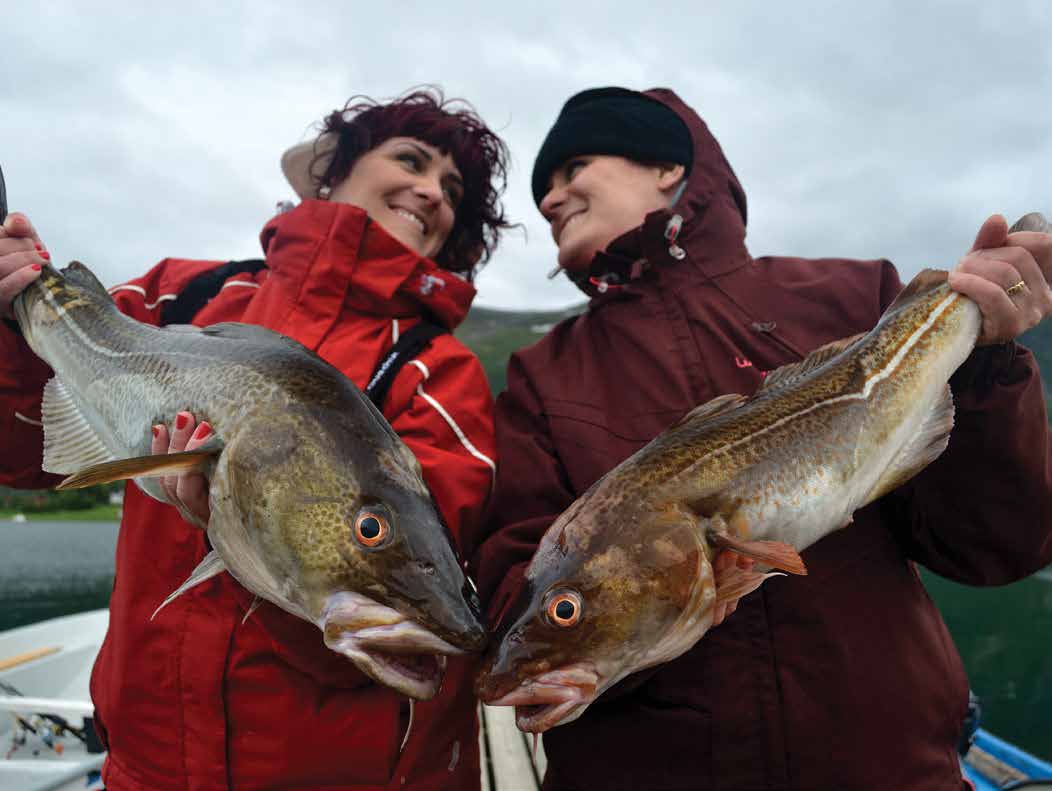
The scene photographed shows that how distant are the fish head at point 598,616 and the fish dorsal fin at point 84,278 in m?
2.37

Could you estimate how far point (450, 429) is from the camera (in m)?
3.00

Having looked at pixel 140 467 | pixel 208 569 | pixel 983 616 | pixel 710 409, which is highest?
pixel 710 409

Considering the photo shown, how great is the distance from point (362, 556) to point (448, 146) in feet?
8.99

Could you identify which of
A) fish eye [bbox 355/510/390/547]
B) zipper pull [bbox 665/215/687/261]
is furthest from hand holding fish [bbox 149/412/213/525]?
zipper pull [bbox 665/215/687/261]

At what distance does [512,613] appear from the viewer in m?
2.13

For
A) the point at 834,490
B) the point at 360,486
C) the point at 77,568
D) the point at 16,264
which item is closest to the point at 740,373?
the point at 834,490

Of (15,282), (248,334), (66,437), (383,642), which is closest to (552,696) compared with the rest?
(383,642)

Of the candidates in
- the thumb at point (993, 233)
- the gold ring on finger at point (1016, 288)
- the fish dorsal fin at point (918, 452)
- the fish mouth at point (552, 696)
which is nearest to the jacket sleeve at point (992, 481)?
the fish dorsal fin at point (918, 452)

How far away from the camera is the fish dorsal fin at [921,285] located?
2.72 m

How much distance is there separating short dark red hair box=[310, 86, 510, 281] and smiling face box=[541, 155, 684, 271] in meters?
0.64

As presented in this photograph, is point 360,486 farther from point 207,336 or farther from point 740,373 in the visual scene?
point 740,373

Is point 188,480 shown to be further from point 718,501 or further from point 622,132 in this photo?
point 622,132

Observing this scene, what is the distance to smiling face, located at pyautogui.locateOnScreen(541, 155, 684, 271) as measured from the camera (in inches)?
139

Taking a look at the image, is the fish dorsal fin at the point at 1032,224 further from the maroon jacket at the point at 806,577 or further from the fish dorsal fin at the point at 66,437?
the fish dorsal fin at the point at 66,437
